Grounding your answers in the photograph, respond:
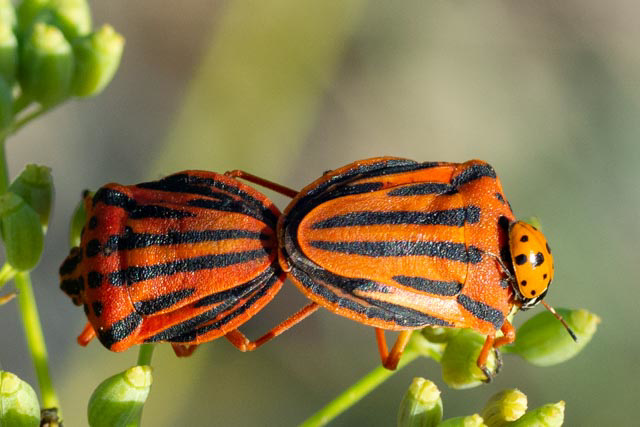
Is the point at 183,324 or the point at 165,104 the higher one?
the point at 183,324

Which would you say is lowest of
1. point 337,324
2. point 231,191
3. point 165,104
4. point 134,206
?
point 337,324

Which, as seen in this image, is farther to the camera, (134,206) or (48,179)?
(48,179)

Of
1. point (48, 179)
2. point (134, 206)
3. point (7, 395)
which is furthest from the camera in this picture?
point (48, 179)

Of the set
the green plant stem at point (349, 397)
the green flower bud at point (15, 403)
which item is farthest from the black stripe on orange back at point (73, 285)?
the green plant stem at point (349, 397)

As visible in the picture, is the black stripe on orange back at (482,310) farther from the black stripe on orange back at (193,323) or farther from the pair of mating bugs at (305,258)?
the black stripe on orange back at (193,323)

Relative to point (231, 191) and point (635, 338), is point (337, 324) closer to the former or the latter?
point (635, 338)

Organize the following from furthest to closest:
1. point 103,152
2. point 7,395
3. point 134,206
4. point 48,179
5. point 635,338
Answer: point 103,152
point 635,338
point 48,179
point 134,206
point 7,395

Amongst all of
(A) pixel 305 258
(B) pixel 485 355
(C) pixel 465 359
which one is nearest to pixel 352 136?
(C) pixel 465 359

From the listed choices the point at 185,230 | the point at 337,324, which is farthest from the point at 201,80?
the point at 185,230
